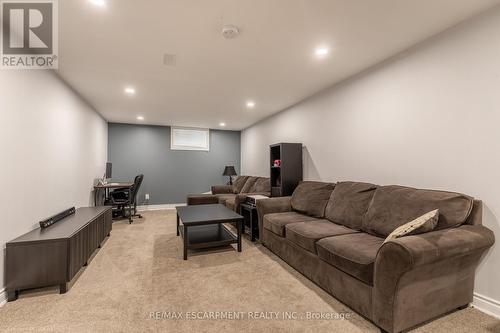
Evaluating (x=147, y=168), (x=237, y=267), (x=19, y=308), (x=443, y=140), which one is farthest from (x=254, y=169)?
(x=19, y=308)

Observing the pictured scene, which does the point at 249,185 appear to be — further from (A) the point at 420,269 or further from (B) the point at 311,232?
(A) the point at 420,269

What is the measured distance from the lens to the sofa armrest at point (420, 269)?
1.45 meters

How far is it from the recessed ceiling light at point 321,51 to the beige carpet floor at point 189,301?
2450 mm

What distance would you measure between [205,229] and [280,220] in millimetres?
1402

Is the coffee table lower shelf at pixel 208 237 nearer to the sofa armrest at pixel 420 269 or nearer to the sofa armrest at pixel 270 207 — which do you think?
the sofa armrest at pixel 270 207

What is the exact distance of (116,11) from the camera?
5.89 feet

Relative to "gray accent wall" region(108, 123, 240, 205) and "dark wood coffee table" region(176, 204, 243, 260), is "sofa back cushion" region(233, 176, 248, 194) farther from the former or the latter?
"dark wood coffee table" region(176, 204, 243, 260)

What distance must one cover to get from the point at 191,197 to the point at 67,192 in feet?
7.64

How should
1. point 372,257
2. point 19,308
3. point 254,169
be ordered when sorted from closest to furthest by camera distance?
point 372,257
point 19,308
point 254,169

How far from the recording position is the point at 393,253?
1.46m

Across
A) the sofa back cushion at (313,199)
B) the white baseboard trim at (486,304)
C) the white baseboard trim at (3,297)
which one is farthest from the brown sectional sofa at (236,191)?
the white baseboard trim at (486,304)

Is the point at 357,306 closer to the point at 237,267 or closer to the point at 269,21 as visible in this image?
the point at 237,267

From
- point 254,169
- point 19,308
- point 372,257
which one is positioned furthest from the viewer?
point 254,169

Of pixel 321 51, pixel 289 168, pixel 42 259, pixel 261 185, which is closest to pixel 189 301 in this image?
pixel 42 259
